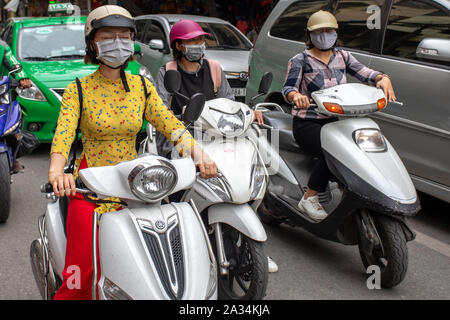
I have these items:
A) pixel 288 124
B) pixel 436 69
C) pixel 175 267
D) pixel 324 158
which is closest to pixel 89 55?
pixel 175 267

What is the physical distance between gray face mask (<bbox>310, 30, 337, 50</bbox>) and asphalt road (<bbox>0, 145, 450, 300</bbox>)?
1.46 meters

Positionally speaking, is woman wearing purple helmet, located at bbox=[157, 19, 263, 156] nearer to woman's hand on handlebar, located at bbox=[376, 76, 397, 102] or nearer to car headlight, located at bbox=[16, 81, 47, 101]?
woman's hand on handlebar, located at bbox=[376, 76, 397, 102]

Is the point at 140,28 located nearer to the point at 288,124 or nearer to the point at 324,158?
the point at 288,124

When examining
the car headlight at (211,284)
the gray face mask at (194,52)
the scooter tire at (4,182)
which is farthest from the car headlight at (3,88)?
the car headlight at (211,284)

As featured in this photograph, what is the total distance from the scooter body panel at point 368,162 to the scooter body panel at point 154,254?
56.1 inches

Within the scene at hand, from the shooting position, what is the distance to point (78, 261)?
2.44 metres

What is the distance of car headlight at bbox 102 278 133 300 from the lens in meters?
2.13

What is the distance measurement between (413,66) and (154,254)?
3253 millimetres

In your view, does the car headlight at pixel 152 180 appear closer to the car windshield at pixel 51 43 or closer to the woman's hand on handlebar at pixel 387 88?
the woman's hand on handlebar at pixel 387 88

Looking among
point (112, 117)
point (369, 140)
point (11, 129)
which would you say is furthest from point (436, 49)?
Result: point (11, 129)

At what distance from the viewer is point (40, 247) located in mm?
2896

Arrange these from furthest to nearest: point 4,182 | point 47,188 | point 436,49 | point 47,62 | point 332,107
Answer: point 47,62 < point 4,182 < point 436,49 < point 332,107 < point 47,188

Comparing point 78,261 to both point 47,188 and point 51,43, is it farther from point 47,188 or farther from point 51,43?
point 51,43

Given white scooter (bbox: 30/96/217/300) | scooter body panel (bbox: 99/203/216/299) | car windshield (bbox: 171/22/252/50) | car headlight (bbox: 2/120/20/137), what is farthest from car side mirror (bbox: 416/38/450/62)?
car windshield (bbox: 171/22/252/50)
